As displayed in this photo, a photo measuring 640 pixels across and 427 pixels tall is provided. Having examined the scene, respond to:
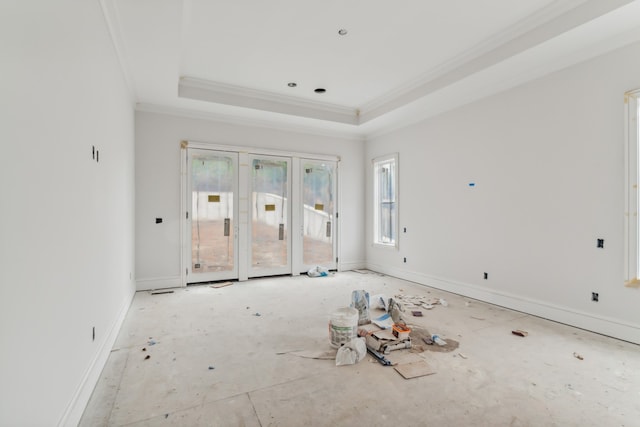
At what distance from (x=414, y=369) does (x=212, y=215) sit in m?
4.16

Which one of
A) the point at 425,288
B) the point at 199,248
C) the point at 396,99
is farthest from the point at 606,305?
the point at 199,248

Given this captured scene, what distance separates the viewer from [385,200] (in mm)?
6551

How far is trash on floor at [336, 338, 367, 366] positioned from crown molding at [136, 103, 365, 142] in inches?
173

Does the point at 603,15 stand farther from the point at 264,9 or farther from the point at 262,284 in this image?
the point at 262,284

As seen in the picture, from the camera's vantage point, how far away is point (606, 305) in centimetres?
327

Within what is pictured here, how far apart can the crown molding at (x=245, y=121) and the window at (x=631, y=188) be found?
14.4ft

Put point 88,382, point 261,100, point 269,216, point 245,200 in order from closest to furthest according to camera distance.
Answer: point 88,382, point 261,100, point 245,200, point 269,216

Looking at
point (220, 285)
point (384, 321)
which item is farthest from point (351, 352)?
point (220, 285)

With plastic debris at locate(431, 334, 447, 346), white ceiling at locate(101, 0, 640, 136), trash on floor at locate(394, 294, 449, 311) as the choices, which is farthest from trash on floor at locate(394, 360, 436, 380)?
white ceiling at locate(101, 0, 640, 136)

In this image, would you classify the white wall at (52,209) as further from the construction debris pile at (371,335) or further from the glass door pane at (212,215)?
the glass door pane at (212,215)

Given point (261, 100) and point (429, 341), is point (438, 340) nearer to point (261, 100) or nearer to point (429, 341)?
point (429, 341)

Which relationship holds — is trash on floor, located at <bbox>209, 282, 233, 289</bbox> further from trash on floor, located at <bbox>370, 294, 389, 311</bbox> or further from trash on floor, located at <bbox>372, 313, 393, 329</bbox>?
trash on floor, located at <bbox>372, 313, 393, 329</bbox>

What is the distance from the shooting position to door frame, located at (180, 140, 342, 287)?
5.32 m

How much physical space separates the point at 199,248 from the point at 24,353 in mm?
4259
